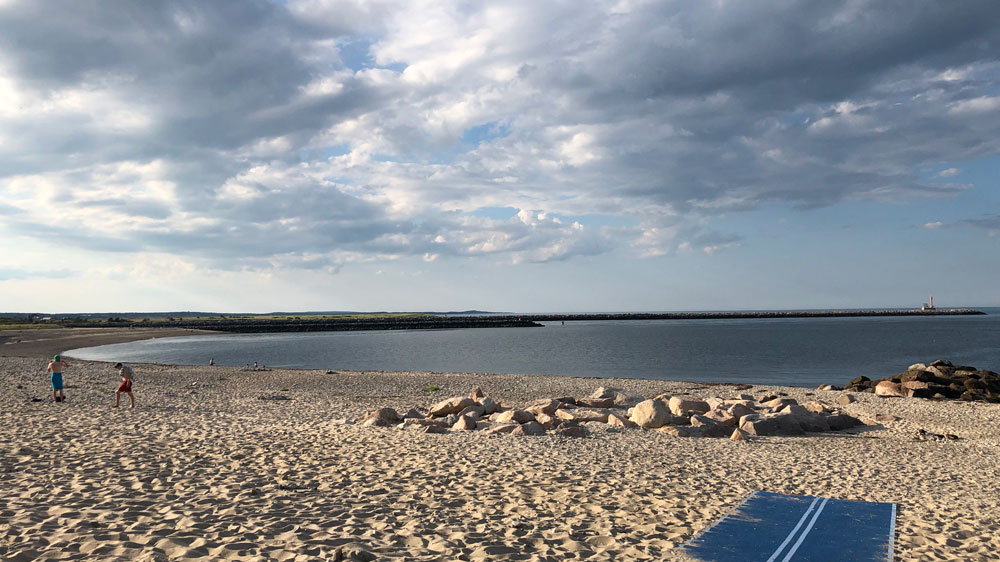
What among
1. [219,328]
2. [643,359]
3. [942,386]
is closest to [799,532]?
[942,386]

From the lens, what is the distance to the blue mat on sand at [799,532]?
22.3 ft

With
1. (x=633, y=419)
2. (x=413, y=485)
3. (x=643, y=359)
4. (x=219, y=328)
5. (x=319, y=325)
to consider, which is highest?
(x=319, y=325)

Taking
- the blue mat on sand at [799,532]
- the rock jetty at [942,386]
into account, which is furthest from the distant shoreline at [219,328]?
the rock jetty at [942,386]

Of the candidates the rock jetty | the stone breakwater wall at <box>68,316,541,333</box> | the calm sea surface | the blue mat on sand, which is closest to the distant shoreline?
the stone breakwater wall at <box>68,316,541,333</box>

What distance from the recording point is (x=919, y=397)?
2422cm

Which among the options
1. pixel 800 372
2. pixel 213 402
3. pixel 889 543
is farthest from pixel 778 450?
pixel 800 372

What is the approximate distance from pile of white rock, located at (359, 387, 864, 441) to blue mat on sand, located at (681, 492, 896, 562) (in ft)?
19.0

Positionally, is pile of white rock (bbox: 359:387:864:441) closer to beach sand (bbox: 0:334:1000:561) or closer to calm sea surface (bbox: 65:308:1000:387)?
beach sand (bbox: 0:334:1000:561)

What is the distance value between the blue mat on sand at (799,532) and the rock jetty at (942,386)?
19.3 meters

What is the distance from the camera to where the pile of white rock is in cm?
1484

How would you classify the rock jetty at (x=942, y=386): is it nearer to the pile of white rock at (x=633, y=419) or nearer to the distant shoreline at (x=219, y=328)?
the pile of white rock at (x=633, y=419)

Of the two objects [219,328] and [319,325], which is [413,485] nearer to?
[219,328]

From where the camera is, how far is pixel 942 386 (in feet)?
80.2

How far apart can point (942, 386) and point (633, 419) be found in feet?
54.6
